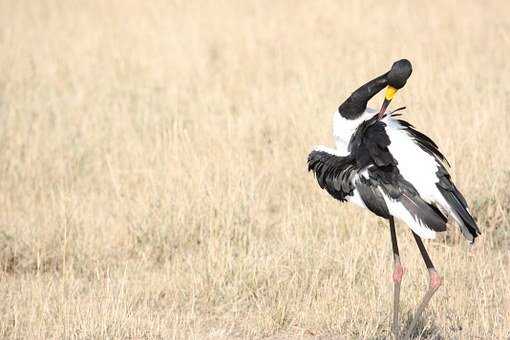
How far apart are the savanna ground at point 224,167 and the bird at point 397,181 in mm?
767

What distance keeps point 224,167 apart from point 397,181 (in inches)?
115

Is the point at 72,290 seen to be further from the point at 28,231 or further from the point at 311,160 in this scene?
the point at 311,160

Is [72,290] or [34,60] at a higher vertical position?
[34,60]

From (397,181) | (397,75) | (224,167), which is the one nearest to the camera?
(397,181)

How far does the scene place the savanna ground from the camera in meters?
5.93

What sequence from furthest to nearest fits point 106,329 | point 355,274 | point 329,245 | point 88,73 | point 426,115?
point 88,73
point 426,115
point 329,245
point 355,274
point 106,329

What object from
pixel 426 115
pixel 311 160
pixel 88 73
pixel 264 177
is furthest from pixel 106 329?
pixel 88 73

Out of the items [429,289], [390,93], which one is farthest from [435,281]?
[390,93]

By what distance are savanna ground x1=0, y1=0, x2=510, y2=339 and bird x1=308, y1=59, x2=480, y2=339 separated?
767mm

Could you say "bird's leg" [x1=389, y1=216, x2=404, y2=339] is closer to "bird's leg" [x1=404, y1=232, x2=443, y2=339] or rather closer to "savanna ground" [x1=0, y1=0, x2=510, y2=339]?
"bird's leg" [x1=404, y1=232, x2=443, y2=339]

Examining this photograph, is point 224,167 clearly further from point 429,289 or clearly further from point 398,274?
point 429,289

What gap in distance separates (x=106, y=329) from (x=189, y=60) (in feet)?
19.4

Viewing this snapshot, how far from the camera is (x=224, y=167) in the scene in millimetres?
7836

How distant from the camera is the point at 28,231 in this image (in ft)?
23.5
